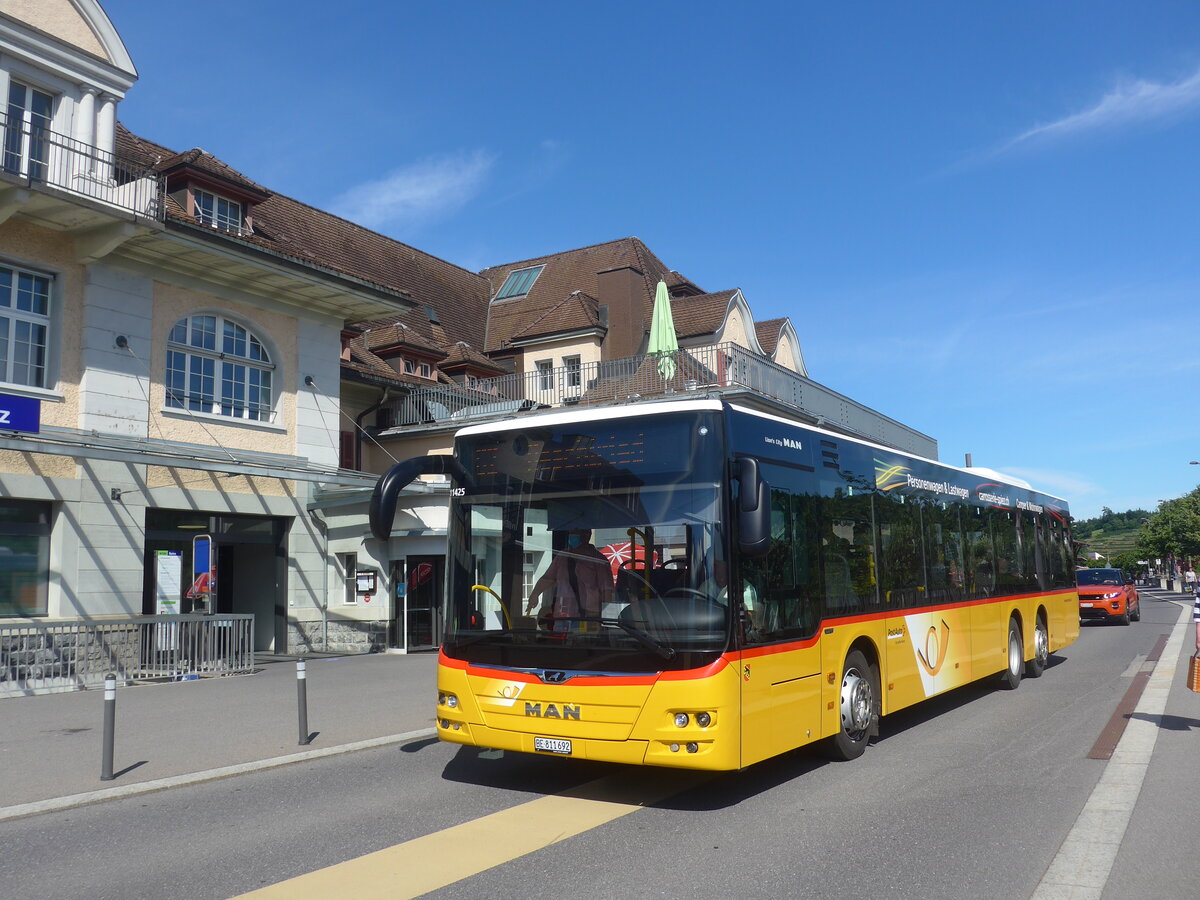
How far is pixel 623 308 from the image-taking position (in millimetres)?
34156

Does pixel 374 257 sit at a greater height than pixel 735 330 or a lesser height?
greater

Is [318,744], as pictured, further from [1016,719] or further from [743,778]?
[1016,719]

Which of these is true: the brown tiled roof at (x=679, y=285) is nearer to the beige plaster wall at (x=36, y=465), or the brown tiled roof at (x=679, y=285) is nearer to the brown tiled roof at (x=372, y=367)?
the brown tiled roof at (x=372, y=367)

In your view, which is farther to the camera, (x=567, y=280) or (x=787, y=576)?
(x=567, y=280)

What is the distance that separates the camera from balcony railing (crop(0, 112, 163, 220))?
55.1ft

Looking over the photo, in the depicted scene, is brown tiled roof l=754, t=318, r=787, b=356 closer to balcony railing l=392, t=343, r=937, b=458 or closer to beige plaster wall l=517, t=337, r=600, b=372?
balcony railing l=392, t=343, r=937, b=458

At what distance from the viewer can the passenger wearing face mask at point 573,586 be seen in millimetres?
6953

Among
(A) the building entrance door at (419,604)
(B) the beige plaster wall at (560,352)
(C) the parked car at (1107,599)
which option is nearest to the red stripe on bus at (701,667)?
(A) the building entrance door at (419,604)

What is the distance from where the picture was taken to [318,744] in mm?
9672

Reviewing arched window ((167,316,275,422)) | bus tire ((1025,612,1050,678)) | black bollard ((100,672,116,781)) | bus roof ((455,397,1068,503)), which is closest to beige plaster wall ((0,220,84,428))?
arched window ((167,316,275,422))

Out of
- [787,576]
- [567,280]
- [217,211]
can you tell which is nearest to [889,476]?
[787,576]

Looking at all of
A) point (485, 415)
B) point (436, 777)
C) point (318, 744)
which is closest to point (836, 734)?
point (436, 777)

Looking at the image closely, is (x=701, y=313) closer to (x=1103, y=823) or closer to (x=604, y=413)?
(x=604, y=413)

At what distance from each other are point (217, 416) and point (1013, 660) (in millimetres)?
15217
